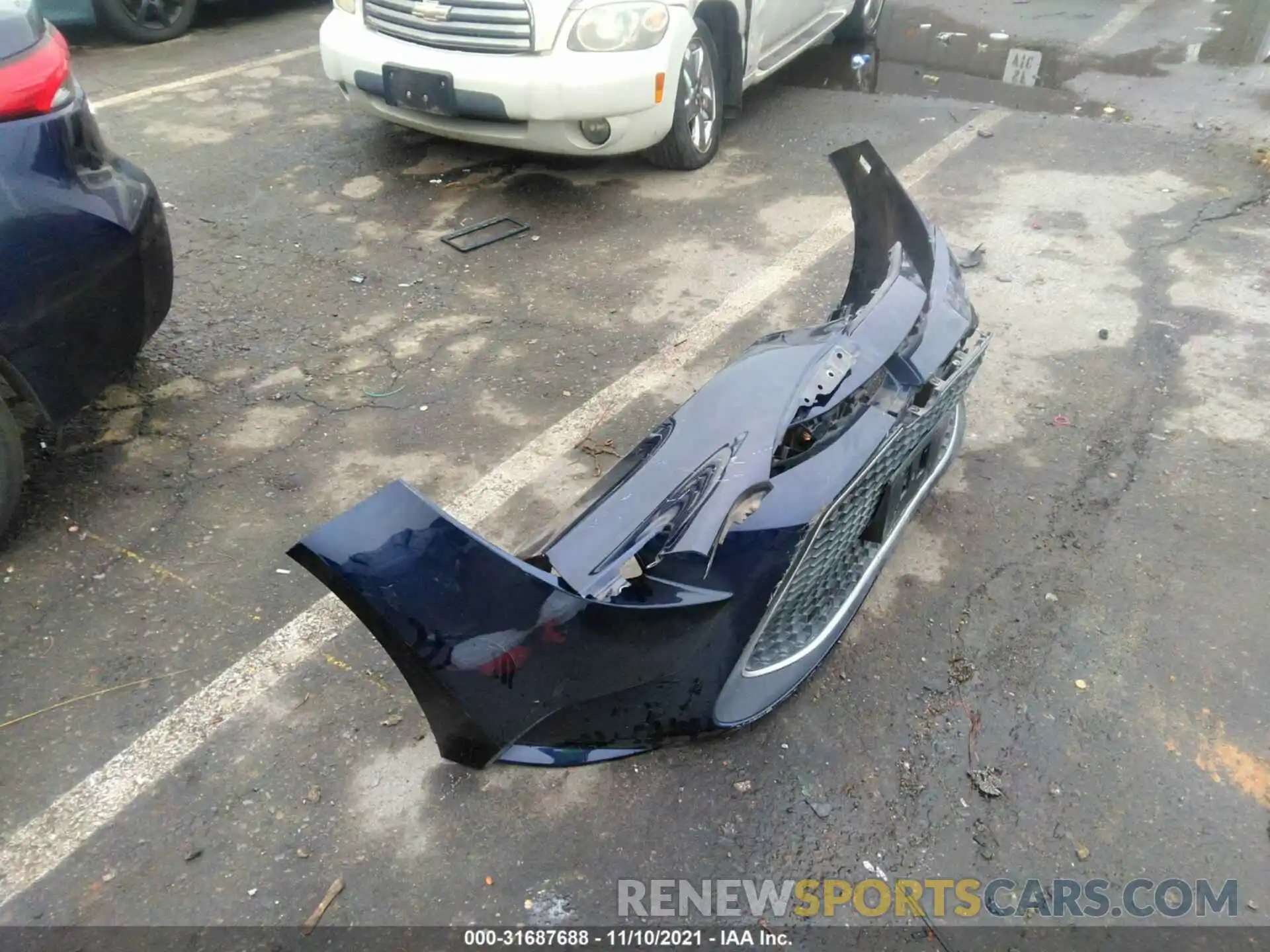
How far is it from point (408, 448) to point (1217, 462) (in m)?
2.81

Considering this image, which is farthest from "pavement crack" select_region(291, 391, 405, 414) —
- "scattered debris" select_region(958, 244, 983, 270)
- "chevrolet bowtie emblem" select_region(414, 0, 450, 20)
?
"scattered debris" select_region(958, 244, 983, 270)

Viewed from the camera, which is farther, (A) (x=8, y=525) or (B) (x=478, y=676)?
(A) (x=8, y=525)

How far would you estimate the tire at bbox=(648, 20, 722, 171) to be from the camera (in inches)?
195

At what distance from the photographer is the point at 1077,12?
8.25m

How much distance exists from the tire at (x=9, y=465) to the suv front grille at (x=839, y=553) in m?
2.22

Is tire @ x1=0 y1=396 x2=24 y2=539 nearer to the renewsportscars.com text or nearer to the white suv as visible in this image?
the renewsportscars.com text

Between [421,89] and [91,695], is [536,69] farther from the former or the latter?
[91,695]

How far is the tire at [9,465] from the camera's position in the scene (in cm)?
261

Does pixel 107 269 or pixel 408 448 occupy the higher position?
pixel 107 269

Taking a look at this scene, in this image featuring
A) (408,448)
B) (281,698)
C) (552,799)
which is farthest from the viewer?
(408,448)

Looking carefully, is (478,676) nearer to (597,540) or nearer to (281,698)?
(597,540)

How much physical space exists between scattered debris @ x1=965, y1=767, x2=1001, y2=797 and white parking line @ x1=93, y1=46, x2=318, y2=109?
6.48 meters

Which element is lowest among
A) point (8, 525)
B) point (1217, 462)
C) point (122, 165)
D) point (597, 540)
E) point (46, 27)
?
point (1217, 462)

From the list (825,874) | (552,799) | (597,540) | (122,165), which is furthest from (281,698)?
(122,165)
